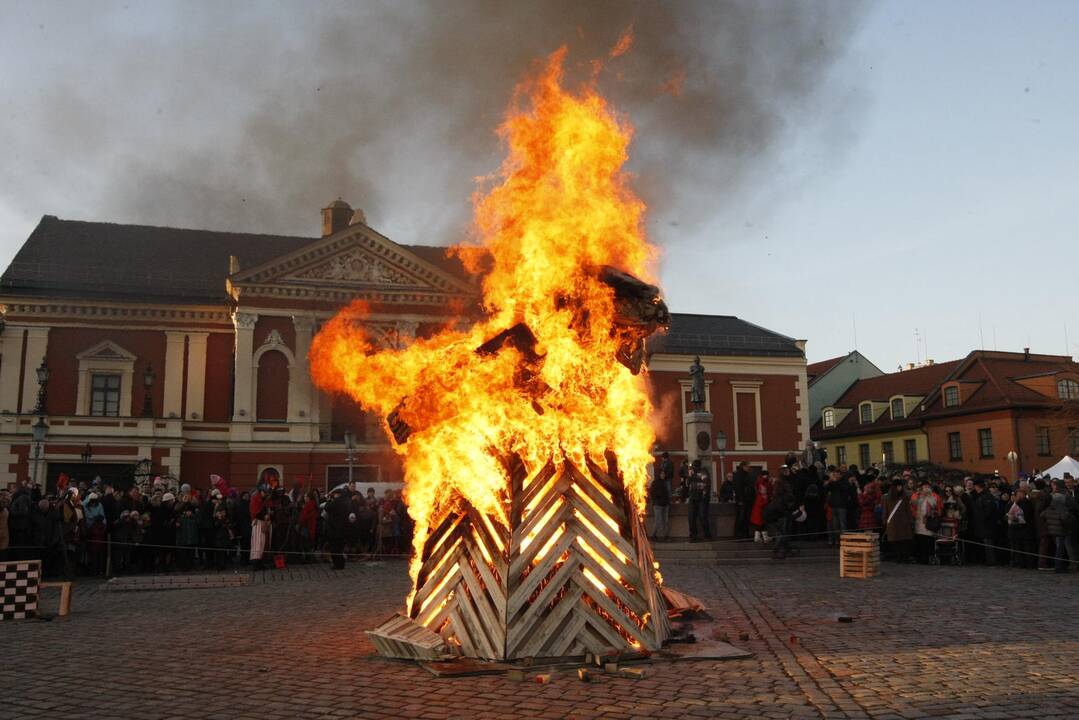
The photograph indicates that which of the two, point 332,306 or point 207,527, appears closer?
point 207,527

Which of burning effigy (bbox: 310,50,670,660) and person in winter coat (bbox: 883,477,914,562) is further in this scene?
person in winter coat (bbox: 883,477,914,562)

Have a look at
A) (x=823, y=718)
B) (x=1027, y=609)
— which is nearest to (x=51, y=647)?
(x=823, y=718)

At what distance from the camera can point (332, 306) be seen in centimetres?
4381

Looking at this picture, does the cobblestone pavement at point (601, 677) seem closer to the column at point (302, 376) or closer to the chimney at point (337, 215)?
the column at point (302, 376)

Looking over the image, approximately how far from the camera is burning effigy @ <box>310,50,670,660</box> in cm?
796

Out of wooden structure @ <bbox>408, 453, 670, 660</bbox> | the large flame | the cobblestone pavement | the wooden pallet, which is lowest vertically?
the cobblestone pavement

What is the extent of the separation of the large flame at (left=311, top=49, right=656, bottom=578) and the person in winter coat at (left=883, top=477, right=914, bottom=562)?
10.1 m

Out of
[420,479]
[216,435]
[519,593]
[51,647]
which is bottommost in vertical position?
[51,647]

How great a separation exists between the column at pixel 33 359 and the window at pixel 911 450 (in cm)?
4593

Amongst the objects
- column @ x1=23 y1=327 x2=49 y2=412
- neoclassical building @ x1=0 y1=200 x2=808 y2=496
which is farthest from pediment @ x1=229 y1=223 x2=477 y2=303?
column @ x1=23 y1=327 x2=49 y2=412

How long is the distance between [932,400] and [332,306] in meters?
33.6

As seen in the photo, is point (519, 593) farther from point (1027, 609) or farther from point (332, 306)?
point (332, 306)

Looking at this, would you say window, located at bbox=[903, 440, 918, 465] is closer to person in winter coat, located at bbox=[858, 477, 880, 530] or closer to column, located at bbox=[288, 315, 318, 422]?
column, located at bbox=[288, 315, 318, 422]

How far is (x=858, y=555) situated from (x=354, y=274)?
1303 inches
